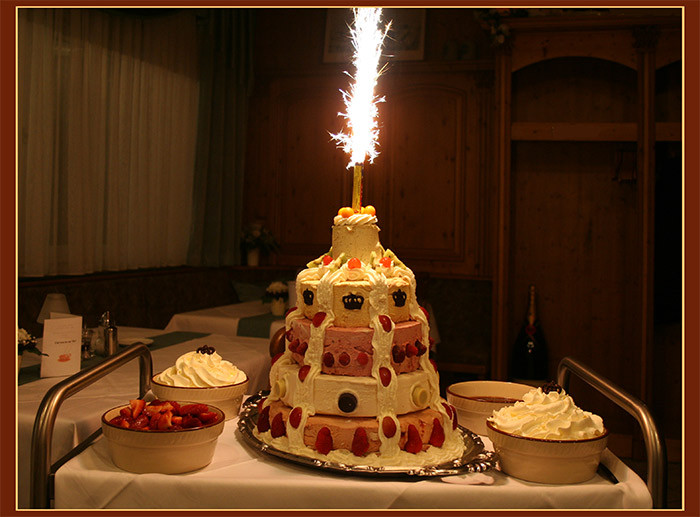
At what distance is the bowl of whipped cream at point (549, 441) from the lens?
1356 mm

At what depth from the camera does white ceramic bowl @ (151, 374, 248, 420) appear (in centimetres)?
180

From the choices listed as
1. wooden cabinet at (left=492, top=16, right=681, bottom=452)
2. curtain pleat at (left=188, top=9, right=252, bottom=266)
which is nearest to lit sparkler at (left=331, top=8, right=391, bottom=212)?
wooden cabinet at (left=492, top=16, right=681, bottom=452)

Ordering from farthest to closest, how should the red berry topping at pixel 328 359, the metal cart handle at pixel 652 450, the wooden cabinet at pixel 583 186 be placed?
the wooden cabinet at pixel 583 186, the red berry topping at pixel 328 359, the metal cart handle at pixel 652 450

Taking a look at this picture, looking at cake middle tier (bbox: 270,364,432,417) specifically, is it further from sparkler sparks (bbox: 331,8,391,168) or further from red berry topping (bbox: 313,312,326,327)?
sparkler sparks (bbox: 331,8,391,168)

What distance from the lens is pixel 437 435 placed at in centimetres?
162

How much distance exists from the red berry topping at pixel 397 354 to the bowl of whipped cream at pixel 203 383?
1.70ft

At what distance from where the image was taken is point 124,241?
4.75 meters

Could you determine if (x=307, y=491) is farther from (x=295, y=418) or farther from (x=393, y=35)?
(x=393, y=35)

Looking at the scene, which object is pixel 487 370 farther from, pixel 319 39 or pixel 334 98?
pixel 319 39

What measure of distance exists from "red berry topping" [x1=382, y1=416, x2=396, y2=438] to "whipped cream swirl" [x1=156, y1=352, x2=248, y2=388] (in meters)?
0.55

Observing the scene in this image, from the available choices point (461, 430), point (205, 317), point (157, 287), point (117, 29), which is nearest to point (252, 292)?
point (157, 287)

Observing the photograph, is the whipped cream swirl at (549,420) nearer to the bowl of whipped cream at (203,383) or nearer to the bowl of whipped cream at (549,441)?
the bowl of whipped cream at (549,441)

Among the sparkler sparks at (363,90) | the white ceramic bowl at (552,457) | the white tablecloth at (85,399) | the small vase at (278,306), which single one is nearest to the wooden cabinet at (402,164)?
the small vase at (278,306)

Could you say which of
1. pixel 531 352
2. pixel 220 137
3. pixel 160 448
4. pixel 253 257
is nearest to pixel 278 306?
pixel 531 352
